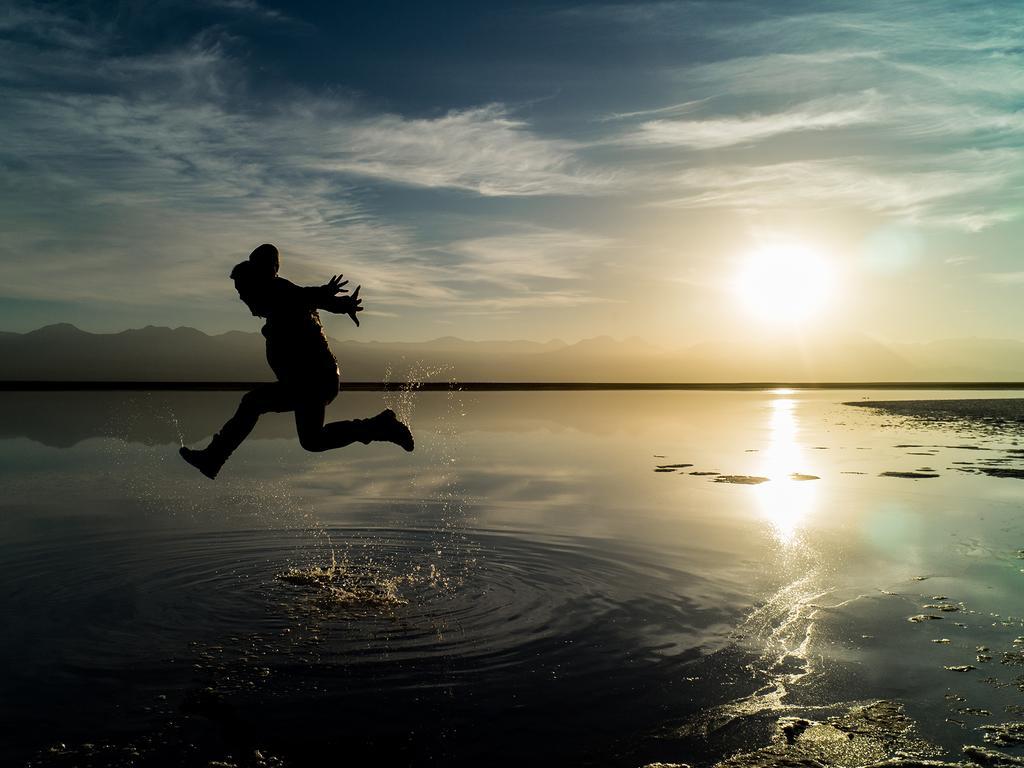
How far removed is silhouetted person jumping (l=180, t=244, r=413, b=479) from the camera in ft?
32.2

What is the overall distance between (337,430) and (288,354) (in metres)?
1.12

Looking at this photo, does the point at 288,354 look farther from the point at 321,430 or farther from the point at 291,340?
the point at 321,430

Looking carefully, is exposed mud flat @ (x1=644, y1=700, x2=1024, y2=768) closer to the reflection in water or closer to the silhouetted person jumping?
the silhouetted person jumping

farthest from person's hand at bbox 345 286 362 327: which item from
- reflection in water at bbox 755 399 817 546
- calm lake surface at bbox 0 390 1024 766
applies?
reflection in water at bbox 755 399 817 546

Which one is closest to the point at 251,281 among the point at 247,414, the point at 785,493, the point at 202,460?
the point at 247,414

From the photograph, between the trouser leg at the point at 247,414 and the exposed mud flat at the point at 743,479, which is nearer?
the trouser leg at the point at 247,414

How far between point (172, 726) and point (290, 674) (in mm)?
1271

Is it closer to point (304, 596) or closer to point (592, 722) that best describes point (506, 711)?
point (592, 722)

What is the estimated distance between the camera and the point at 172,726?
6.25 meters

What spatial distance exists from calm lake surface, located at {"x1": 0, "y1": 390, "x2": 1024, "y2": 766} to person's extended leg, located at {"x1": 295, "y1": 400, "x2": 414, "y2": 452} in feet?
6.14

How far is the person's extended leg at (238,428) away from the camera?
994 centimetres

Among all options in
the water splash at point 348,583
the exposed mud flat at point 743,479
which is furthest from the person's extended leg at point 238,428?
the exposed mud flat at point 743,479

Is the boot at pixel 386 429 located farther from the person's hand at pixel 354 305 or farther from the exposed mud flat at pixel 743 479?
the exposed mud flat at pixel 743 479

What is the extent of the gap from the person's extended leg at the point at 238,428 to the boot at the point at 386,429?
1.03m
